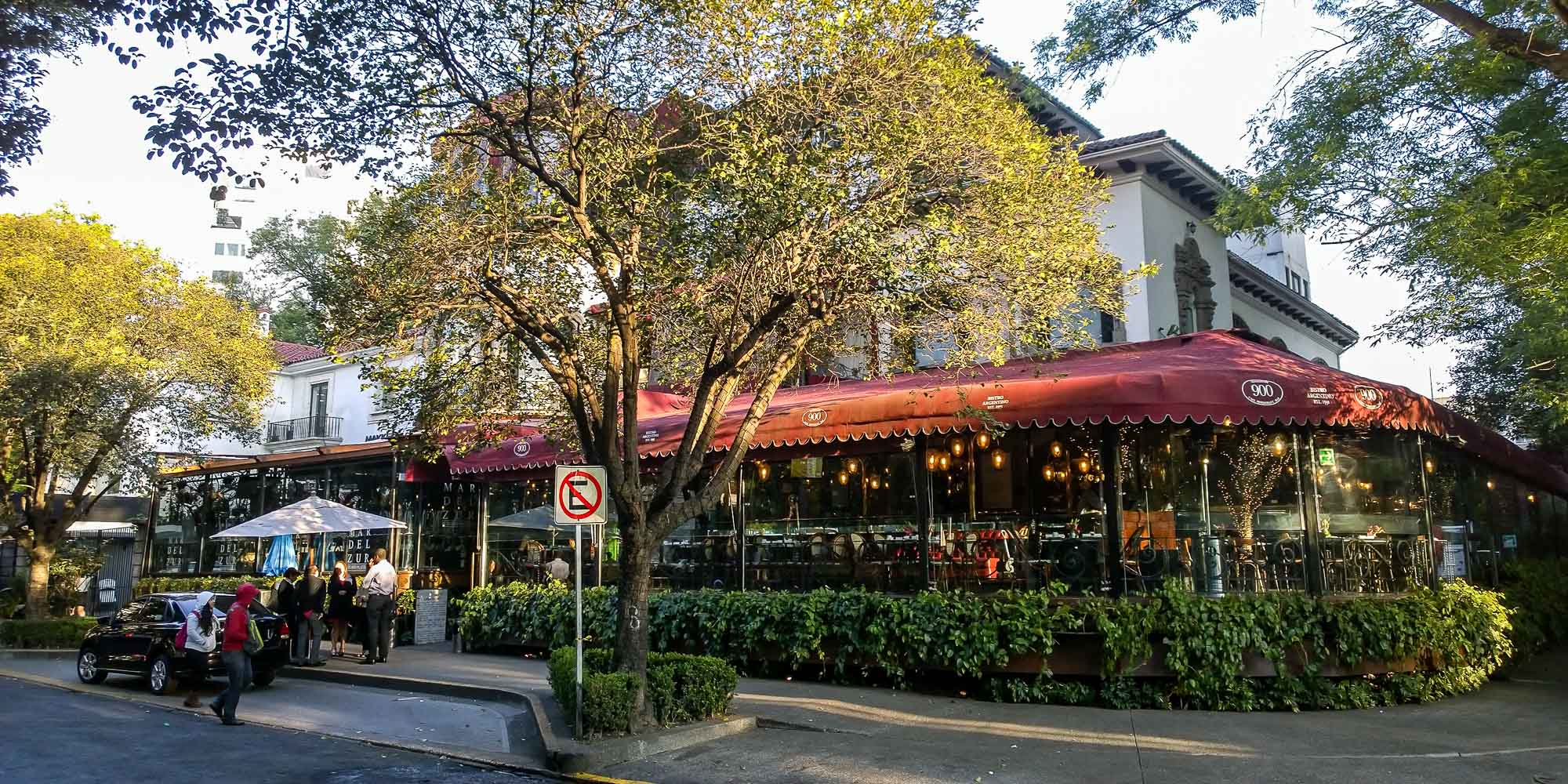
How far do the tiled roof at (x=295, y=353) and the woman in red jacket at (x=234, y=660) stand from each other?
24.6 meters

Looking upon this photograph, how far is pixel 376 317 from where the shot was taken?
1171 centimetres

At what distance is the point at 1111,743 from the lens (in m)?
9.89

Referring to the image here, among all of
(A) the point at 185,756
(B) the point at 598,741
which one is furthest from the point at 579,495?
(A) the point at 185,756

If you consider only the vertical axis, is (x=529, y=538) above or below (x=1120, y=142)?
below

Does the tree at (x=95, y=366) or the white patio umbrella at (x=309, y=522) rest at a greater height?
the tree at (x=95, y=366)

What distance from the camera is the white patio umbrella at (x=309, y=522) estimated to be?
18.8 meters

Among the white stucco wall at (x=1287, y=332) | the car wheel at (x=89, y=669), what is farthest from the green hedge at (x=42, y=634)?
the white stucco wall at (x=1287, y=332)

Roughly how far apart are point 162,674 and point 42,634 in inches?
350

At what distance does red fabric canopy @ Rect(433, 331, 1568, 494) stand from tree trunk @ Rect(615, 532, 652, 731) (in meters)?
3.95

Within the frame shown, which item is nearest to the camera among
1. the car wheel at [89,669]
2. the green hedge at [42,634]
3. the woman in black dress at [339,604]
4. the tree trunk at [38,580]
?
the car wheel at [89,669]

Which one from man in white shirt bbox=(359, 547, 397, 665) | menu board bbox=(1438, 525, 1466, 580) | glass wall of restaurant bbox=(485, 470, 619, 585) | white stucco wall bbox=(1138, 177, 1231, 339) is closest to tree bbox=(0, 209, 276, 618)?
glass wall of restaurant bbox=(485, 470, 619, 585)

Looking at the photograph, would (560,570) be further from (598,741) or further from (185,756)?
(598,741)

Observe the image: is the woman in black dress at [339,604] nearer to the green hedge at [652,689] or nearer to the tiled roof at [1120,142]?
the green hedge at [652,689]

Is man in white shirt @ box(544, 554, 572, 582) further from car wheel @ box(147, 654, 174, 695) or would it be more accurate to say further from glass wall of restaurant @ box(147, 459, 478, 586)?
car wheel @ box(147, 654, 174, 695)
